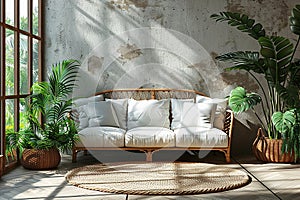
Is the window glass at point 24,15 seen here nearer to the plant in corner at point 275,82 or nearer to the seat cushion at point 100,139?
the seat cushion at point 100,139

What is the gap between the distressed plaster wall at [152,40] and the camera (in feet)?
22.0

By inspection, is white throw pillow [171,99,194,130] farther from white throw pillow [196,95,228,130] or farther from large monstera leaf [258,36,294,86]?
large monstera leaf [258,36,294,86]

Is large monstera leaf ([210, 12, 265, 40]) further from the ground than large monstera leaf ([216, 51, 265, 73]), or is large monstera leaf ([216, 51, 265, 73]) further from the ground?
large monstera leaf ([210, 12, 265, 40])

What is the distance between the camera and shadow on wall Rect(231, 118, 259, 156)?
22.2 feet

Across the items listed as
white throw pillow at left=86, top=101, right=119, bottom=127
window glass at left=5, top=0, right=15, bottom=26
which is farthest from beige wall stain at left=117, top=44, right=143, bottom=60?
window glass at left=5, top=0, right=15, bottom=26

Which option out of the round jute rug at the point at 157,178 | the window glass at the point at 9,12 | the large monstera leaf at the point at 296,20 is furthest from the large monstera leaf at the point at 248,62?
the window glass at the point at 9,12

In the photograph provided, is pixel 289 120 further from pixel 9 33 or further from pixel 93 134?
pixel 9 33

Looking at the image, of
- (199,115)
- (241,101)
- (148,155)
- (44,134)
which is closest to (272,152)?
Result: (241,101)

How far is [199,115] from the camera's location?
6.17 metres

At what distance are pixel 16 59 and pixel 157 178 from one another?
2209 mm

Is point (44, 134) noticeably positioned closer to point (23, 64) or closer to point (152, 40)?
point (23, 64)

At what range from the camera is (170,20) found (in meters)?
6.71

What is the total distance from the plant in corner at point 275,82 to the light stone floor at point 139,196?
27cm

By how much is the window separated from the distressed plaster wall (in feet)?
1.80
